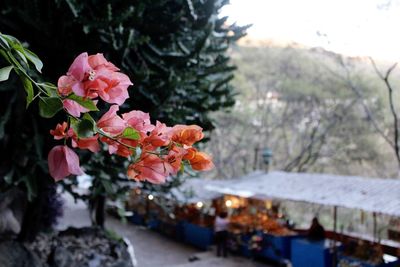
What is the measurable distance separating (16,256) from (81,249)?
1.18 m

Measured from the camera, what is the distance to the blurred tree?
4.09 metres

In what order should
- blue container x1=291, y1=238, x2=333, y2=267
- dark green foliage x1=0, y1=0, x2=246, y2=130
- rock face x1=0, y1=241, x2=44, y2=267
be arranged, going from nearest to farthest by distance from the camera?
dark green foliage x1=0, y1=0, x2=246, y2=130 → rock face x1=0, y1=241, x2=44, y2=267 → blue container x1=291, y1=238, x2=333, y2=267

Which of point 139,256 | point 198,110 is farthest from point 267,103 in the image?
point 198,110

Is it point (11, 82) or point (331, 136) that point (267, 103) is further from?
point (11, 82)

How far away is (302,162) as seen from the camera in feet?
58.4

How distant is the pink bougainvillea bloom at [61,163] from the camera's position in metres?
1.08

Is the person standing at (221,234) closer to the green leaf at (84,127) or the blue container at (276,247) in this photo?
the blue container at (276,247)

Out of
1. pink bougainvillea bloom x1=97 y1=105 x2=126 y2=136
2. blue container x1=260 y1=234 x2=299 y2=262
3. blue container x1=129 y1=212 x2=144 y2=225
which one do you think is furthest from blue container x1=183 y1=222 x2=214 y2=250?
pink bougainvillea bloom x1=97 y1=105 x2=126 y2=136

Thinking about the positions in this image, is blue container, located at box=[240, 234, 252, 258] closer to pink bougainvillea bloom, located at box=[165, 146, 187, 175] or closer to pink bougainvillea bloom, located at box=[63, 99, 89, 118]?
pink bougainvillea bloom, located at box=[165, 146, 187, 175]

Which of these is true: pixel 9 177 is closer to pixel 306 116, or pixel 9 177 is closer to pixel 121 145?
pixel 121 145

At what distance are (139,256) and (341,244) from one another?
591cm

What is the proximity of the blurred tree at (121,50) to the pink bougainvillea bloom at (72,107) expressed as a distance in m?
2.99

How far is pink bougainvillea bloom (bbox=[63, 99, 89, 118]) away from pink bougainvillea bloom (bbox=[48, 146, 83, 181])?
15cm

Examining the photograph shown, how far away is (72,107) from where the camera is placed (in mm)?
999
